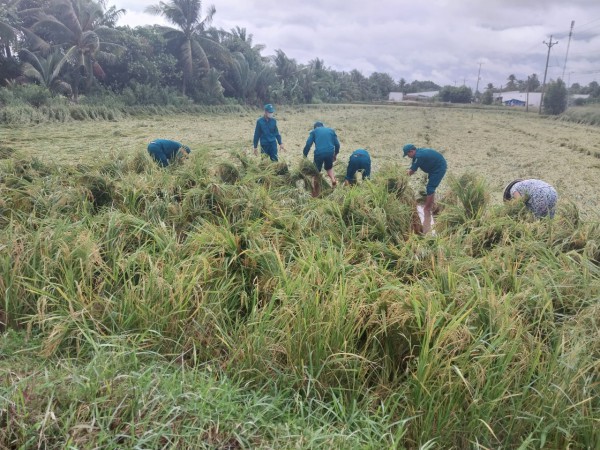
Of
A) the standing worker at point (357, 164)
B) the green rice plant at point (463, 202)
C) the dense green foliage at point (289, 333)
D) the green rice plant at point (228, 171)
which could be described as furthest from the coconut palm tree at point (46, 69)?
the green rice plant at point (463, 202)

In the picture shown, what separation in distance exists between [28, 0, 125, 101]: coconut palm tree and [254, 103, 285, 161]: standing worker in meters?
18.3

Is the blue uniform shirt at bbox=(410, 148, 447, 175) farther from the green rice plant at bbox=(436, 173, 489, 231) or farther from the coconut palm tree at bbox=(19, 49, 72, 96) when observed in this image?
the coconut palm tree at bbox=(19, 49, 72, 96)

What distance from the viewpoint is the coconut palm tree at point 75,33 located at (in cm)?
2122

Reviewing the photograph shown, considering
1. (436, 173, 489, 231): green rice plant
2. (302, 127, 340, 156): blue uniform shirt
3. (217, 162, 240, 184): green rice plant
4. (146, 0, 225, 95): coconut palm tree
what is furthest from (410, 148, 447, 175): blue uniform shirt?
(146, 0, 225, 95): coconut palm tree

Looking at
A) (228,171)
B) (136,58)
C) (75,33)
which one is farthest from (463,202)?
(136,58)

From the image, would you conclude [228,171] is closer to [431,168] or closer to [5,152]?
[431,168]

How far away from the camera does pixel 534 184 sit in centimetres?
444

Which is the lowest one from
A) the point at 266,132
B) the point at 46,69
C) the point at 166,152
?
the point at 166,152

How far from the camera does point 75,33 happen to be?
21.7 metres

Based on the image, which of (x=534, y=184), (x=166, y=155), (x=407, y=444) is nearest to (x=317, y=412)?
(x=407, y=444)

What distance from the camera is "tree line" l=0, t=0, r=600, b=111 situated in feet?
70.3

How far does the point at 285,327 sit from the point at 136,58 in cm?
3050

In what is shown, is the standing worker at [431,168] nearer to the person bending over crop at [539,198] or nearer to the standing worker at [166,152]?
the person bending over crop at [539,198]

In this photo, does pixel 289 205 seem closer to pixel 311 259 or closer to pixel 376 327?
pixel 311 259
